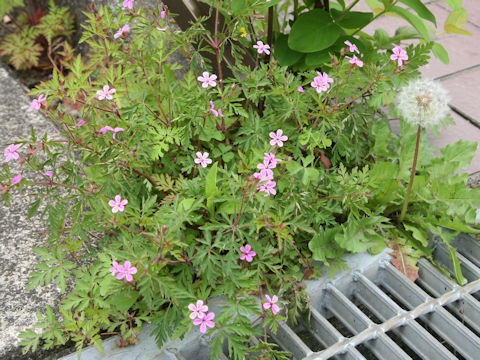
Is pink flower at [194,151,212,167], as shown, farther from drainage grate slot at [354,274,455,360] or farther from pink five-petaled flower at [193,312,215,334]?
drainage grate slot at [354,274,455,360]

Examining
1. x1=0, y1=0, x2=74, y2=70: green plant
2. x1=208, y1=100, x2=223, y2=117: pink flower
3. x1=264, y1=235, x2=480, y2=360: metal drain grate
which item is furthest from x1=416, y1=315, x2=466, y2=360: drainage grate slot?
x1=0, y1=0, x2=74, y2=70: green plant

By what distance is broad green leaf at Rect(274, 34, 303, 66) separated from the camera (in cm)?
218

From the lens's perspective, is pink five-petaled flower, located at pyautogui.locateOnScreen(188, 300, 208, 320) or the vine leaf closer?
pink five-petaled flower, located at pyautogui.locateOnScreen(188, 300, 208, 320)

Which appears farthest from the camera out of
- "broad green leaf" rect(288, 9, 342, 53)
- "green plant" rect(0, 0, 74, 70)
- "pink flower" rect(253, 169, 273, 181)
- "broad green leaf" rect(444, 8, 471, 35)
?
"green plant" rect(0, 0, 74, 70)

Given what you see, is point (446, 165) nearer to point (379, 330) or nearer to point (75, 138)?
point (379, 330)

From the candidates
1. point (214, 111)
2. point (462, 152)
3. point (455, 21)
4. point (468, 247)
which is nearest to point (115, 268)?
point (214, 111)

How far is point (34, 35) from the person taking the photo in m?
3.16

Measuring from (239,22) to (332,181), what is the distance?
63 centimetres

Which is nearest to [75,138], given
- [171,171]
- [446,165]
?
[171,171]

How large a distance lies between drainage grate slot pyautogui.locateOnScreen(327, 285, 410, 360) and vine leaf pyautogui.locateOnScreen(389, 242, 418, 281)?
0.25 metres

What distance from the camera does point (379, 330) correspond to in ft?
5.57

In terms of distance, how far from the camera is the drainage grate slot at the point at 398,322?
1.68 metres

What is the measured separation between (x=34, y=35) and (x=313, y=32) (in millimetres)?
1875

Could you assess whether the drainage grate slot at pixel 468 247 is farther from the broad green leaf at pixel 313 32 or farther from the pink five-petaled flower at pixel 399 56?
the broad green leaf at pixel 313 32
